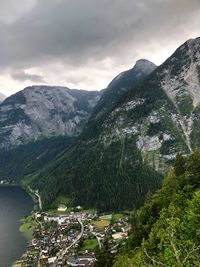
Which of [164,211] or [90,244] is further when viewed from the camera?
[90,244]

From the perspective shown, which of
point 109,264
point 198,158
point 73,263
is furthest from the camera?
point 73,263

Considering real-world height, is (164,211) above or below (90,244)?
above

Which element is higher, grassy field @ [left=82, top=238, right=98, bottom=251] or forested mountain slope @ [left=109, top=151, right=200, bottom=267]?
forested mountain slope @ [left=109, top=151, right=200, bottom=267]

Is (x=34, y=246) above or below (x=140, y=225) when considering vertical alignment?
below

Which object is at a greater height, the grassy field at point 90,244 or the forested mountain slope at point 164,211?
the forested mountain slope at point 164,211

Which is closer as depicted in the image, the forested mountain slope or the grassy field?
the forested mountain slope

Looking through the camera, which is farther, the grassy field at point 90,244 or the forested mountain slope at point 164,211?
the grassy field at point 90,244

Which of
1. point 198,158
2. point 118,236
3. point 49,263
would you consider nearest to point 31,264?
point 49,263

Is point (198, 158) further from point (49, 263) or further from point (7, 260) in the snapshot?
point (7, 260)
